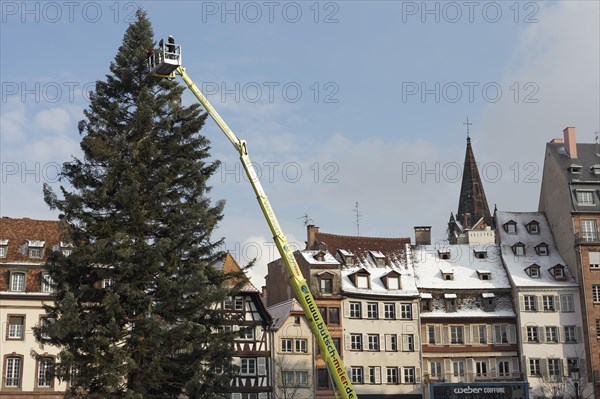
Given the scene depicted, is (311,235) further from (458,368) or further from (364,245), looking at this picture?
(458,368)

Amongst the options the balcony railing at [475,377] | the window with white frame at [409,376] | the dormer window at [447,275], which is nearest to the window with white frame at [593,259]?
the balcony railing at [475,377]

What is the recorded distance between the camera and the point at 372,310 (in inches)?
2793

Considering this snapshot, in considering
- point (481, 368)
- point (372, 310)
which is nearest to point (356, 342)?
point (372, 310)

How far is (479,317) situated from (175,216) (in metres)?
39.4

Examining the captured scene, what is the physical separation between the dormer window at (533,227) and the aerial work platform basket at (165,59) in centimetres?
4652

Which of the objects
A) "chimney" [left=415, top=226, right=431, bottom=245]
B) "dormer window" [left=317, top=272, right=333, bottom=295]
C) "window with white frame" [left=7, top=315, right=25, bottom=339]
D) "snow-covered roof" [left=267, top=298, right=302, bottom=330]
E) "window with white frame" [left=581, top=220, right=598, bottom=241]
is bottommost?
"window with white frame" [left=7, top=315, right=25, bottom=339]

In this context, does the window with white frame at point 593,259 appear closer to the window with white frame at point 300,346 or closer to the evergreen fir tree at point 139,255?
the window with white frame at point 300,346

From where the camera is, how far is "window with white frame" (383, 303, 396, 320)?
71250 mm

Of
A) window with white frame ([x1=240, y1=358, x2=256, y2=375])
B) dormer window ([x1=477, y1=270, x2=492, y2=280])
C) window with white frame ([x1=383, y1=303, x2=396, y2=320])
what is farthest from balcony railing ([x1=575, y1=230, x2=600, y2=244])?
window with white frame ([x1=240, y1=358, x2=256, y2=375])

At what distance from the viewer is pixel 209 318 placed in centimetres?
3856

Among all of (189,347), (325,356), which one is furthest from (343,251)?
(189,347)

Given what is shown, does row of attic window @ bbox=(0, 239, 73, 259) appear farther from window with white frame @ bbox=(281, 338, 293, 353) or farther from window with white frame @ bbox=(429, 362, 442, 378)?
window with white frame @ bbox=(429, 362, 442, 378)

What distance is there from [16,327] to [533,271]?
131 ft

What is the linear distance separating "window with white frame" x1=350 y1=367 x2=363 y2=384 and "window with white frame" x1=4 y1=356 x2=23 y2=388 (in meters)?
24.1
